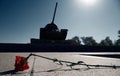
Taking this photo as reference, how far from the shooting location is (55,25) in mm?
41281

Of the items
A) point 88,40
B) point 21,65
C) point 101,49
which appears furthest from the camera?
point 88,40

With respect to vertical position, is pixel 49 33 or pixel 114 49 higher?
pixel 49 33

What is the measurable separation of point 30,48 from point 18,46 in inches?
78.1

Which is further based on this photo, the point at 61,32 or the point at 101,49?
the point at 61,32

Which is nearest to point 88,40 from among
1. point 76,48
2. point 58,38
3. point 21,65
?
point 58,38

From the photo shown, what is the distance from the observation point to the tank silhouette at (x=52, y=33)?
40656mm

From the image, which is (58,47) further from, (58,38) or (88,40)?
(88,40)

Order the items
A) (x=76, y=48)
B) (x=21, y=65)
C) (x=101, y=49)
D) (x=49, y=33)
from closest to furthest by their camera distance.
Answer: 1. (x=21, y=65)
2. (x=76, y=48)
3. (x=101, y=49)
4. (x=49, y=33)

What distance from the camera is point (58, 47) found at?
31.8 meters

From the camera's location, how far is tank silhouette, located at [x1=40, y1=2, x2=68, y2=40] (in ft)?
133

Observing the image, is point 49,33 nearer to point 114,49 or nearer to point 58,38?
point 58,38

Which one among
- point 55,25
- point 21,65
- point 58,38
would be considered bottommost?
point 21,65

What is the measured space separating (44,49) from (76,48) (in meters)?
5.60

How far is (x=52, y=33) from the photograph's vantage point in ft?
134
